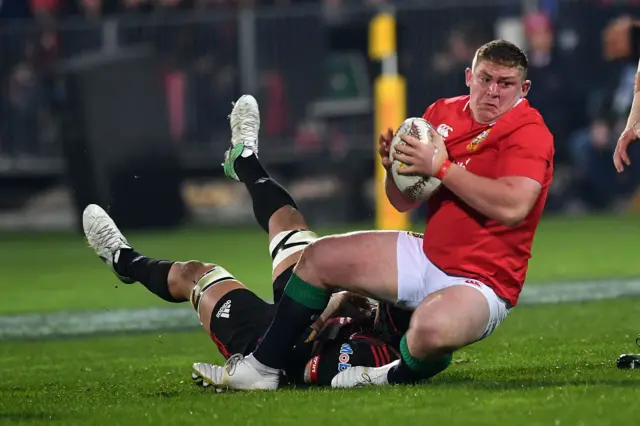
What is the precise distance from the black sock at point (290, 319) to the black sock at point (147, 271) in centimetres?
103

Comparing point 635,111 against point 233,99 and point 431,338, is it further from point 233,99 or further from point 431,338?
point 233,99

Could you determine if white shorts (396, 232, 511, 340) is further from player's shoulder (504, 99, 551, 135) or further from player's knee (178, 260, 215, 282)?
player's knee (178, 260, 215, 282)

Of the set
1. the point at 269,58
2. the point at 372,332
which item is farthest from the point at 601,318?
the point at 269,58

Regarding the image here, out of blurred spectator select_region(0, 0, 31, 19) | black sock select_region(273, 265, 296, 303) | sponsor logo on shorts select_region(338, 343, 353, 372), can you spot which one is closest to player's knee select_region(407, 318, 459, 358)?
sponsor logo on shorts select_region(338, 343, 353, 372)

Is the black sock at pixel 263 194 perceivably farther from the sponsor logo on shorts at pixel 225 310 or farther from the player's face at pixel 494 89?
the player's face at pixel 494 89

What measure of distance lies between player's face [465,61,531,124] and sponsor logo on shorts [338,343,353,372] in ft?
3.67

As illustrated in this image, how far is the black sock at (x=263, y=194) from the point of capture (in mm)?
7090

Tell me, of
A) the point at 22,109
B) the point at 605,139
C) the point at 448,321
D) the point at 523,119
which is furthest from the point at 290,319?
the point at 22,109

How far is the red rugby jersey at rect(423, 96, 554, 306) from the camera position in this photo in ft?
18.7

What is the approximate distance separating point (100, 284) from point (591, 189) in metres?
8.71

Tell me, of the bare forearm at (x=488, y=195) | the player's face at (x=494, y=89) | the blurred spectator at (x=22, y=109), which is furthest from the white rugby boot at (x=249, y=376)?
the blurred spectator at (x=22, y=109)

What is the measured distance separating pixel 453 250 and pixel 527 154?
51 centimetres

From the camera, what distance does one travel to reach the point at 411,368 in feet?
19.0

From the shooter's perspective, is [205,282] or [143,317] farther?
[143,317]
